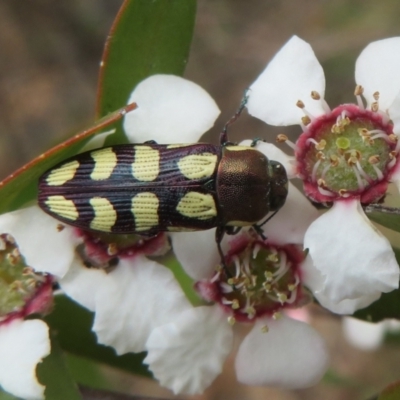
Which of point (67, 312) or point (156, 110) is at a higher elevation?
point (156, 110)

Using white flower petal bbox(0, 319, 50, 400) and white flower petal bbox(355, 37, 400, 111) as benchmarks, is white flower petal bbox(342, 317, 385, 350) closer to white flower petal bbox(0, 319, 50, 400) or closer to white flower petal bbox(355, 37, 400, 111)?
white flower petal bbox(355, 37, 400, 111)

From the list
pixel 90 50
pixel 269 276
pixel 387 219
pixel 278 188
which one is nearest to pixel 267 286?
pixel 269 276

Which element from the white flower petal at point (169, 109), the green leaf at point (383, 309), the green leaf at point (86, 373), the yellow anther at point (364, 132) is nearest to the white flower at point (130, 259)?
the white flower petal at point (169, 109)

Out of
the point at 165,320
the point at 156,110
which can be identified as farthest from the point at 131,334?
the point at 156,110

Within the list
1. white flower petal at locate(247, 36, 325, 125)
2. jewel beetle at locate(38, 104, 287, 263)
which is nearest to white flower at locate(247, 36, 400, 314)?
white flower petal at locate(247, 36, 325, 125)

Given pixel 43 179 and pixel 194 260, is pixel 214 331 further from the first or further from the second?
pixel 43 179

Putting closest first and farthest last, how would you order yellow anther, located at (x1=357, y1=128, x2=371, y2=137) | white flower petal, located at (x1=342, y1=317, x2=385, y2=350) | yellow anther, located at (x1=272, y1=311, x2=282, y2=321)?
yellow anther, located at (x1=357, y1=128, x2=371, y2=137)
yellow anther, located at (x1=272, y1=311, x2=282, y2=321)
white flower petal, located at (x1=342, y1=317, x2=385, y2=350)
